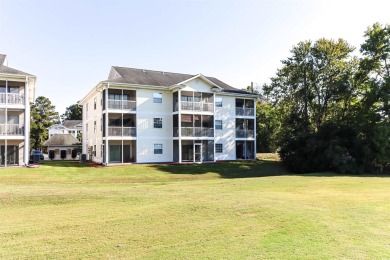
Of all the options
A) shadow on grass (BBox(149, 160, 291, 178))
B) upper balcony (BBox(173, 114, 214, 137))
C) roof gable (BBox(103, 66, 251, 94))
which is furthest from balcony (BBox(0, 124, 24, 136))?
upper balcony (BBox(173, 114, 214, 137))

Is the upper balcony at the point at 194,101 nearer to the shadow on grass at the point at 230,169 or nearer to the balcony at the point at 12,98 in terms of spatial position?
the shadow on grass at the point at 230,169

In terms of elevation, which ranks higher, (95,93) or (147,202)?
(95,93)

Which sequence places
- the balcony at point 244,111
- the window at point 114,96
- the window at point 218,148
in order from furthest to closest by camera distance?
the balcony at point 244,111 → the window at point 218,148 → the window at point 114,96

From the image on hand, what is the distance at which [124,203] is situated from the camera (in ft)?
33.7

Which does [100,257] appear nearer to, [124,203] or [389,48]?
[124,203]

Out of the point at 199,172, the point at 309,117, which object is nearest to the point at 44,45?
the point at 199,172

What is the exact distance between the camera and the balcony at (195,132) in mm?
32969

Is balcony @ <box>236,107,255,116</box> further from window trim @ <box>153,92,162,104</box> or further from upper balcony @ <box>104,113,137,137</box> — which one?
upper balcony @ <box>104,113,137,137</box>

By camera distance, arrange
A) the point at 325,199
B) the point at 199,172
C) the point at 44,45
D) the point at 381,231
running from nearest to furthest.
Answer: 1. the point at 381,231
2. the point at 325,199
3. the point at 44,45
4. the point at 199,172

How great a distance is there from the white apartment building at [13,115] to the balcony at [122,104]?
24.3 ft

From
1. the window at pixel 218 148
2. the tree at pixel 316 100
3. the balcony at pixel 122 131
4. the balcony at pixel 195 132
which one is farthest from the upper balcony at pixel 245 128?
the balcony at pixel 122 131

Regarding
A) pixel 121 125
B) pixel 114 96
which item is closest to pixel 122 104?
pixel 114 96

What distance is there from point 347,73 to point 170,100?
21.1 meters

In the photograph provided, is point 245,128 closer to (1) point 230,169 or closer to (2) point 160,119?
(1) point 230,169
